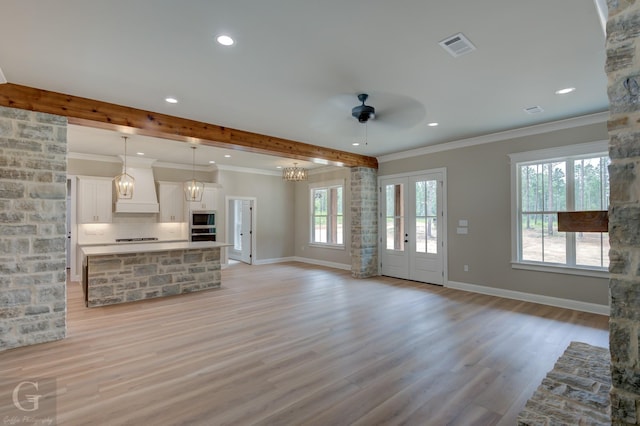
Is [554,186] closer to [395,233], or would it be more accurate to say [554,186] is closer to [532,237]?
[532,237]

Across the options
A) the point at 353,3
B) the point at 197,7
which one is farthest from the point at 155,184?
the point at 353,3

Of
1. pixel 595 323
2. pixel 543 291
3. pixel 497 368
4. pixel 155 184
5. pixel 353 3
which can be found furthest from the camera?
pixel 155 184

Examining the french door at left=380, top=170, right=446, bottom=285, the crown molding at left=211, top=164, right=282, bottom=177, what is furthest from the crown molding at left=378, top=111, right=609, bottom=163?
the crown molding at left=211, top=164, right=282, bottom=177

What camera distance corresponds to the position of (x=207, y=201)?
836cm

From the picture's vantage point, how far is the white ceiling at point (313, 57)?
2186 mm

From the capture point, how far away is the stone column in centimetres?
710

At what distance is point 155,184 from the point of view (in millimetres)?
8016

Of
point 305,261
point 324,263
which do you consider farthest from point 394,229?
point 305,261

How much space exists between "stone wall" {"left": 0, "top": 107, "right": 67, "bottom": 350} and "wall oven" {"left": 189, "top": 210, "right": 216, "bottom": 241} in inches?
181

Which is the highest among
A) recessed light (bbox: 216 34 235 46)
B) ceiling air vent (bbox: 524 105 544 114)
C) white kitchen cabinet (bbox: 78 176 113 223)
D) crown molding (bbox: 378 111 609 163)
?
ceiling air vent (bbox: 524 105 544 114)

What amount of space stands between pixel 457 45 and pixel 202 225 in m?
7.30

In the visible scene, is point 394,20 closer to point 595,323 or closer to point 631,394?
point 631,394

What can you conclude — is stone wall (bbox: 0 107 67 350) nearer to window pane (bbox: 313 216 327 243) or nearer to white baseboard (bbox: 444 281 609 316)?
white baseboard (bbox: 444 281 609 316)

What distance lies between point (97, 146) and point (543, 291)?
28.0ft
